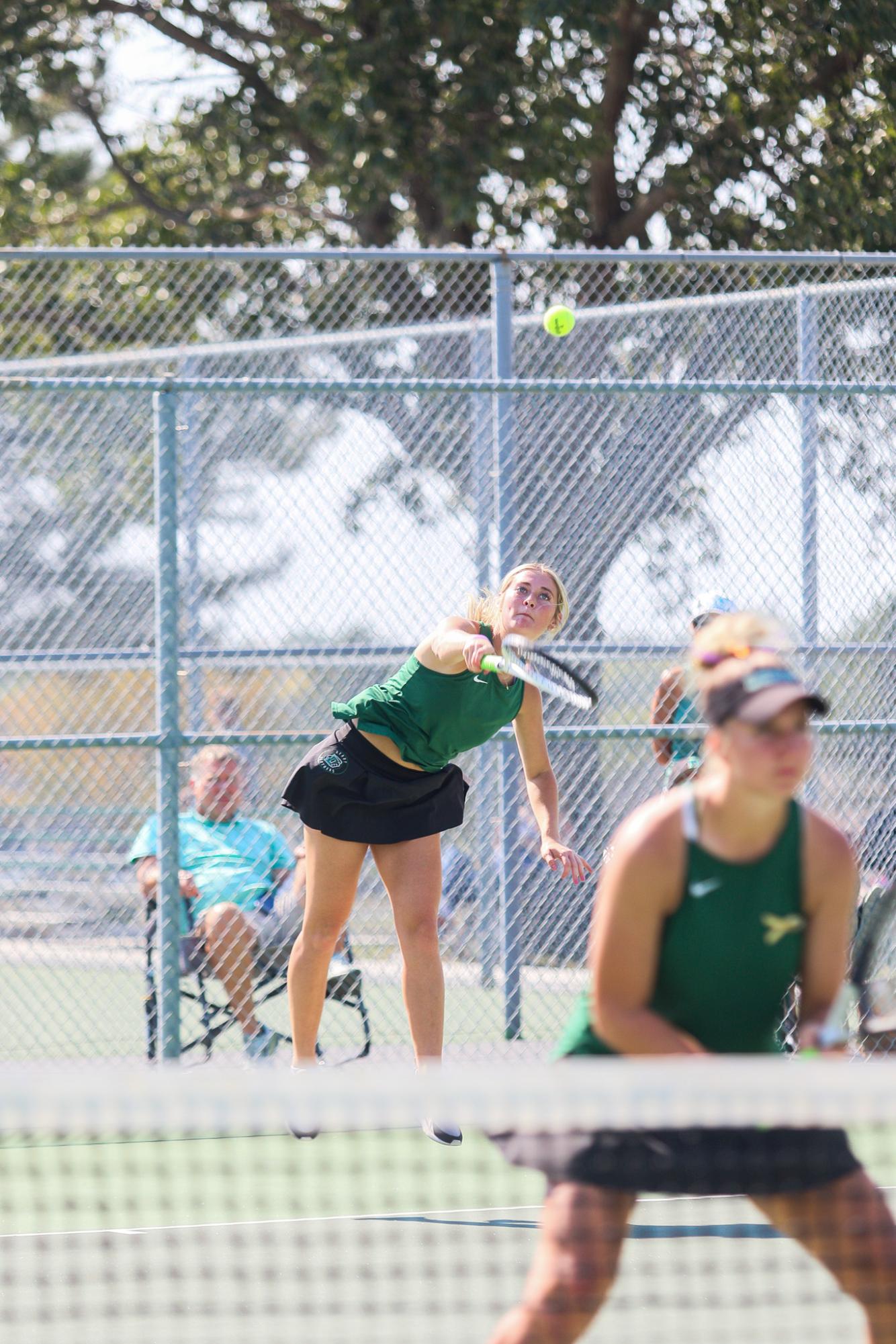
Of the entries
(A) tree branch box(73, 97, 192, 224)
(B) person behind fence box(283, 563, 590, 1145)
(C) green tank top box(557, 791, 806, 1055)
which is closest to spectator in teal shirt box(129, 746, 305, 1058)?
(B) person behind fence box(283, 563, 590, 1145)

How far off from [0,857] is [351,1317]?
4548mm

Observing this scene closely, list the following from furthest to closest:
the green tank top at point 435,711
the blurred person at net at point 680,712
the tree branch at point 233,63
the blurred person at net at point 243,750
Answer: the tree branch at point 233,63 < the blurred person at net at point 243,750 < the blurred person at net at point 680,712 < the green tank top at point 435,711

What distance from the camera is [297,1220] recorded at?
433 cm

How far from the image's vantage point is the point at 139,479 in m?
9.95

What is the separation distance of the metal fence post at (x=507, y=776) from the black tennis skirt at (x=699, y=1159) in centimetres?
365

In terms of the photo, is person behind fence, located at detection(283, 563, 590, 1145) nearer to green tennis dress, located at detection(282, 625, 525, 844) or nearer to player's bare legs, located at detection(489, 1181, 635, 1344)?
green tennis dress, located at detection(282, 625, 525, 844)

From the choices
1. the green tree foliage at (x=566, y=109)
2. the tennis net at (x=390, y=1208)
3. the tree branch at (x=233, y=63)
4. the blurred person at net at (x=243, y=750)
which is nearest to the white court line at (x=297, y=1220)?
the tennis net at (x=390, y=1208)

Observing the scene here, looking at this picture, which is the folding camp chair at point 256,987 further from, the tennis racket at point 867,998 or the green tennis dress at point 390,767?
the tennis racket at point 867,998

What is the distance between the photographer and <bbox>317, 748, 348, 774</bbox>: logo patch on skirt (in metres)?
4.85

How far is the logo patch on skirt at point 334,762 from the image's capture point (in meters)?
4.85

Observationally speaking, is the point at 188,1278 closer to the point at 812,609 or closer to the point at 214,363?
the point at 812,609

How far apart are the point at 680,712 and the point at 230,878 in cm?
174

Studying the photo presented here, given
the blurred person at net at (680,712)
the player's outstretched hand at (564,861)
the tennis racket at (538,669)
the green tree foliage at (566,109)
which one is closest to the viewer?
the tennis racket at (538,669)

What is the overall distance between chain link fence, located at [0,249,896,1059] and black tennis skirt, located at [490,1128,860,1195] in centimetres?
329
